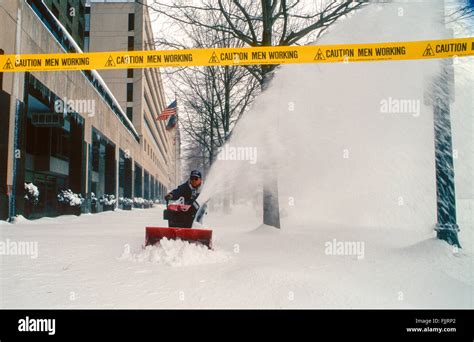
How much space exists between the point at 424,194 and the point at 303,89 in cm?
478

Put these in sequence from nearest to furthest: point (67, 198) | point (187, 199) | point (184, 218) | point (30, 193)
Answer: point (184, 218), point (187, 199), point (30, 193), point (67, 198)

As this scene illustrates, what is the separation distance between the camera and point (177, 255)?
192 inches

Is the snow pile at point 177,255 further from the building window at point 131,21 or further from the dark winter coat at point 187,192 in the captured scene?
the building window at point 131,21

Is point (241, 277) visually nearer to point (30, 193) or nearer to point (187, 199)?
point (187, 199)

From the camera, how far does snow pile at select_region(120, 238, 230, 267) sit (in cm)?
479

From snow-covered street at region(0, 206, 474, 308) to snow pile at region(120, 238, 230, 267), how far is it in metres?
0.02

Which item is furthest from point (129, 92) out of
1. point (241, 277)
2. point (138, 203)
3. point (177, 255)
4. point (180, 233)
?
point (241, 277)

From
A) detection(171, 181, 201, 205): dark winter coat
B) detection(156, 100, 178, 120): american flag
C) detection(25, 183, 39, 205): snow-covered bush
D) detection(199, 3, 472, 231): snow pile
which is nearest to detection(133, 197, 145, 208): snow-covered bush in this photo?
detection(156, 100, 178, 120): american flag

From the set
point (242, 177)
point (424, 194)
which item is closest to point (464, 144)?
point (424, 194)

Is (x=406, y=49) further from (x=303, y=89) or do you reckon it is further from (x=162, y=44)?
(x=162, y=44)

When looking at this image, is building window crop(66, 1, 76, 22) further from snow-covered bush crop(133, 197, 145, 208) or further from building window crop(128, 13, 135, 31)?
snow-covered bush crop(133, 197, 145, 208)

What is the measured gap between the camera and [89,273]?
14.0 ft

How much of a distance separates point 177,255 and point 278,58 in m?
4.56
